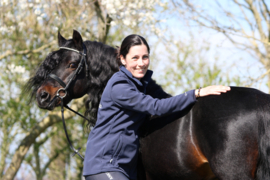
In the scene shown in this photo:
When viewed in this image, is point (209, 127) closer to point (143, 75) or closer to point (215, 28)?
point (143, 75)

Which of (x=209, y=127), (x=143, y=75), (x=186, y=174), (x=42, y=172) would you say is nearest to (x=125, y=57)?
(x=143, y=75)

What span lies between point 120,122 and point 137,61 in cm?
52

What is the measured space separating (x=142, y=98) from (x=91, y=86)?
1059 mm

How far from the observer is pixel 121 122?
7.68ft

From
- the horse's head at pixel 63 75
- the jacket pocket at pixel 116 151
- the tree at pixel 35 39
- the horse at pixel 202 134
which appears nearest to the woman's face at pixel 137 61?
the horse at pixel 202 134

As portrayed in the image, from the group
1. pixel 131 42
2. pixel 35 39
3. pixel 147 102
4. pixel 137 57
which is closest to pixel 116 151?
pixel 147 102

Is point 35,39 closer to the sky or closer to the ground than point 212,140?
closer to the sky

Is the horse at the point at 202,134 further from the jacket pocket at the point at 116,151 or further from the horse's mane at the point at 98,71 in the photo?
the jacket pocket at the point at 116,151

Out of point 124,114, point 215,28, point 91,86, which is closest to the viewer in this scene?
point 124,114

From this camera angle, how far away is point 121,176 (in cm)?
224

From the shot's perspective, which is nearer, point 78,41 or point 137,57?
point 137,57

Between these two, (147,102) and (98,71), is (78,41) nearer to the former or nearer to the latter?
(98,71)

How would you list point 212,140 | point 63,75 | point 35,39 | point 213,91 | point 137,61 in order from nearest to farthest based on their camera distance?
point 212,140, point 213,91, point 137,61, point 63,75, point 35,39

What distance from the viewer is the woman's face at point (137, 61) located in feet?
8.09
